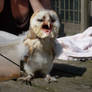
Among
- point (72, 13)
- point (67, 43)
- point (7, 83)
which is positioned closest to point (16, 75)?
point (7, 83)

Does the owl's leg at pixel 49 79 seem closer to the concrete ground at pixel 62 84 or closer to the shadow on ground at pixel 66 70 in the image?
the concrete ground at pixel 62 84

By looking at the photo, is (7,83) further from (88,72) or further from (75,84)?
(88,72)

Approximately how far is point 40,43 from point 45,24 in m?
0.13

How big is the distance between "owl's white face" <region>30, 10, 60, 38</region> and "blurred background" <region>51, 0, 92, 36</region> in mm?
2051

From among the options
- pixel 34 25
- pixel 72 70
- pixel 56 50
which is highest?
pixel 34 25

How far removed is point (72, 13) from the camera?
4227 mm

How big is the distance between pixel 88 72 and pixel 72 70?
0.43 ft

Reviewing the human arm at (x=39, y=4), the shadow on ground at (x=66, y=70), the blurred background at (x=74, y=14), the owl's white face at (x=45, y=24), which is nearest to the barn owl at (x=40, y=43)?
the owl's white face at (x=45, y=24)

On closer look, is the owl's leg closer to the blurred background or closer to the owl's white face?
the owl's white face

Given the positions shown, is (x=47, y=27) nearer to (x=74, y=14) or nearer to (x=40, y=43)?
(x=40, y=43)

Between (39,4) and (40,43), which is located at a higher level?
(39,4)

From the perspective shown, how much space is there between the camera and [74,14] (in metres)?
4.21

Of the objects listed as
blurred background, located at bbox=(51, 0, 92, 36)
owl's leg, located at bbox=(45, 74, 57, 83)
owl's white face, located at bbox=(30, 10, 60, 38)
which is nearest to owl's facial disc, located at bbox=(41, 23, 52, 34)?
owl's white face, located at bbox=(30, 10, 60, 38)

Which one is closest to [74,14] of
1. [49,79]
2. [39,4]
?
[39,4]
